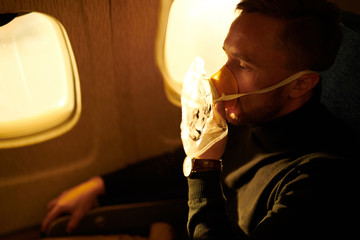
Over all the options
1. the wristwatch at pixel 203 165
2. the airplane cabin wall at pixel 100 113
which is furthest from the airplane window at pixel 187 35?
the wristwatch at pixel 203 165

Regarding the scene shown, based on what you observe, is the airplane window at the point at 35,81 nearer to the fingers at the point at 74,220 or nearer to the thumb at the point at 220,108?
the fingers at the point at 74,220

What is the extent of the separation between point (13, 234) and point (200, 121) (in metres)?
1.14

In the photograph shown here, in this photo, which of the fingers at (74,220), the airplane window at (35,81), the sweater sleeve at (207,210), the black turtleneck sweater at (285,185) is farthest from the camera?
the fingers at (74,220)

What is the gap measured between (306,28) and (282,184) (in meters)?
0.48

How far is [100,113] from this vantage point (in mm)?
1315

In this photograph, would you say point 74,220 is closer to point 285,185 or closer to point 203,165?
point 203,165

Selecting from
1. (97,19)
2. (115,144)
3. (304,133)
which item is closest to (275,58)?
(304,133)

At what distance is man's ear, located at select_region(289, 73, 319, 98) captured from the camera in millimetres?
993

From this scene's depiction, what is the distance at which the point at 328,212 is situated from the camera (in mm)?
841

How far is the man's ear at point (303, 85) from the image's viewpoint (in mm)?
993

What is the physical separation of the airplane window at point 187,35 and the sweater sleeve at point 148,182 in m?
0.30

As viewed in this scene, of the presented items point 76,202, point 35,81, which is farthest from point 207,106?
point 76,202

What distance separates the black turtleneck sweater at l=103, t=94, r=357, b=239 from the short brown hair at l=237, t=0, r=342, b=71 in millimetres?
140

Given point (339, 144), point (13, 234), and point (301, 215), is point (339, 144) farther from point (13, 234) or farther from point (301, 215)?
point (13, 234)
